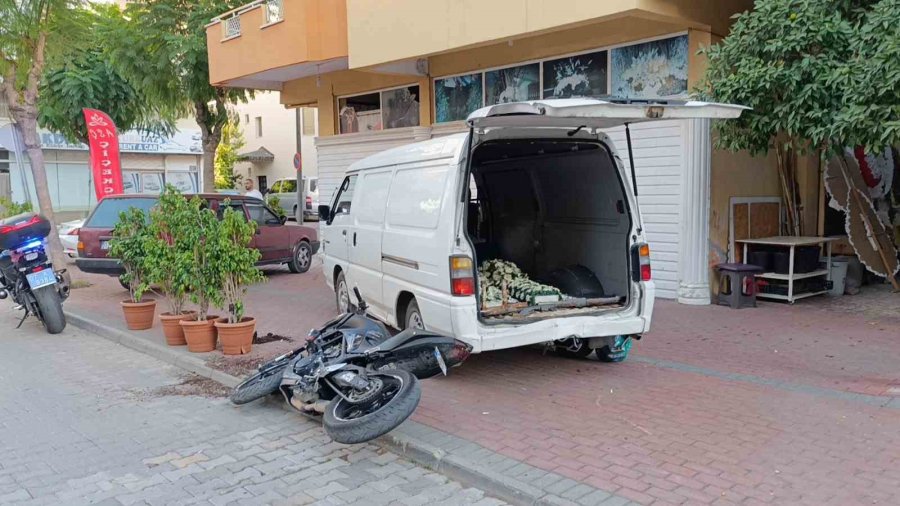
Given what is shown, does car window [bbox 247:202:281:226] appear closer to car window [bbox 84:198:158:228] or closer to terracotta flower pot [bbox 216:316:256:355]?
car window [bbox 84:198:158:228]

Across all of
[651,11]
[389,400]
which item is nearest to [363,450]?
[389,400]

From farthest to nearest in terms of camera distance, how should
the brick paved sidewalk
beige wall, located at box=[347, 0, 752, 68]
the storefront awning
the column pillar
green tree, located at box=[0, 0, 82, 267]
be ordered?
the storefront awning < green tree, located at box=[0, 0, 82, 267] < the column pillar < beige wall, located at box=[347, 0, 752, 68] < the brick paved sidewalk

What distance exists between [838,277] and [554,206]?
17.7 feet

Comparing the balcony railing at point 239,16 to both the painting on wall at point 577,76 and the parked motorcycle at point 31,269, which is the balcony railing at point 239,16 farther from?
the parked motorcycle at point 31,269

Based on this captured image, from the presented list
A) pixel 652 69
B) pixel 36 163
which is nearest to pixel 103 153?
pixel 36 163

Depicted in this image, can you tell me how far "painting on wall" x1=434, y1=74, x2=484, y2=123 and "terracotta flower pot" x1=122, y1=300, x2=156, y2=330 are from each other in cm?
655

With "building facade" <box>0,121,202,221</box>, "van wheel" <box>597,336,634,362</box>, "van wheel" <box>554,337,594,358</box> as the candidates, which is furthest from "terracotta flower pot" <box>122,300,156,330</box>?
"building facade" <box>0,121,202,221</box>

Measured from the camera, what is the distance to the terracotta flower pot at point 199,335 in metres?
7.72

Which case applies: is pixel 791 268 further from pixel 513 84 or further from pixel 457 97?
pixel 457 97

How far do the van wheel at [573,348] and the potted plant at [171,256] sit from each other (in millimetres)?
4014

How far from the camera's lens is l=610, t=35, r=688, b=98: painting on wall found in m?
10.0

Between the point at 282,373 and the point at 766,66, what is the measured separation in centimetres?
600

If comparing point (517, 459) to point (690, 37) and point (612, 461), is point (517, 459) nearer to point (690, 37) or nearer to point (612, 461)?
point (612, 461)

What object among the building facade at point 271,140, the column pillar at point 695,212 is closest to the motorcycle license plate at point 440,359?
the column pillar at point 695,212
